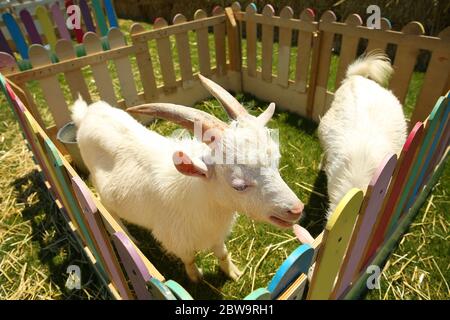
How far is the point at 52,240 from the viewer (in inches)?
126

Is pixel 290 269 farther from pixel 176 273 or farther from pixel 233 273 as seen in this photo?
pixel 176 273

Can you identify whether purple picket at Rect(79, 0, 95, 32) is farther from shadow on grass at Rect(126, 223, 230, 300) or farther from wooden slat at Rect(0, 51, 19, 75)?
shadow on grass at Rect(126, 223, 230, 300)

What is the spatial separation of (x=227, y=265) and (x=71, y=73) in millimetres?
2944

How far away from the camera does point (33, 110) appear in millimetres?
3512

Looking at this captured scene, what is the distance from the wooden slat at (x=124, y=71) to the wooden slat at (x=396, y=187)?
3.56 metres

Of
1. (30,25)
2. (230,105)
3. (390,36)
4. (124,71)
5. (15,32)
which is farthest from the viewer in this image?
(30,25)

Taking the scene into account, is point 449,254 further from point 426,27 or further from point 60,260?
point 426,27

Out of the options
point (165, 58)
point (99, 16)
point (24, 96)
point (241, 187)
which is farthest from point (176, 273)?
point (99, 16)

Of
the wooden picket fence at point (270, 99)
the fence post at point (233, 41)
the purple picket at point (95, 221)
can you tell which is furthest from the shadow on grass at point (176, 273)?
the fence post at point (233, 41)

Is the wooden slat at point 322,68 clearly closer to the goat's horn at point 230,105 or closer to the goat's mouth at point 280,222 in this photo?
the goat's horn at point 230,105

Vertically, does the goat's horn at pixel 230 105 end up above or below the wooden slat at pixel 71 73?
above

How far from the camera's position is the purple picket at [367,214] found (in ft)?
4.81
